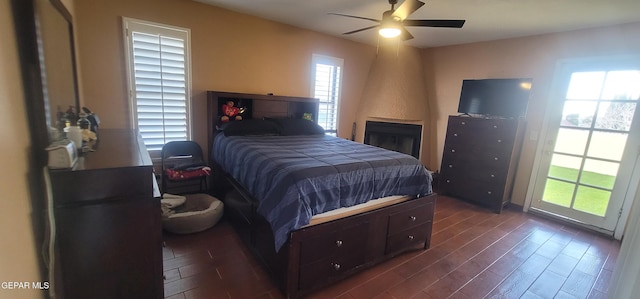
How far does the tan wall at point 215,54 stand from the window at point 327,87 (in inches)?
4.3

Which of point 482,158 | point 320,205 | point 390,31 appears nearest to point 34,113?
point 320,205

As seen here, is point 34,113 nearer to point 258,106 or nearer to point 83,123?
point 83,123

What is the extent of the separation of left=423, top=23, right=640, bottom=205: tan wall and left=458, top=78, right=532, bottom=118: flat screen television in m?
0.21

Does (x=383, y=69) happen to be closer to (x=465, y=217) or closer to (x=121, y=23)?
(x=465, y=217)

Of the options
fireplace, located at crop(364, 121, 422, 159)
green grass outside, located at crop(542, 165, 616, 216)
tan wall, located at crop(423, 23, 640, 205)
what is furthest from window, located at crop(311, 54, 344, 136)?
green grass outside, located at crop(542, 165, 616, 216)

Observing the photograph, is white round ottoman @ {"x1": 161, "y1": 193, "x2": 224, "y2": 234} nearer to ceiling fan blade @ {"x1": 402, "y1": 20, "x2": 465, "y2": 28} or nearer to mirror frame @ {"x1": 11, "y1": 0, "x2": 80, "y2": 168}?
mirror frame @ {"x1": 11, "y1": 0, "x2": 80, "y2": 168}

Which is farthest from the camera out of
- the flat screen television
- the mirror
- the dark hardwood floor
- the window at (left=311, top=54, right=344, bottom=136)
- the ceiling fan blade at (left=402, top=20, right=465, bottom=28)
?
the window at (left=311, top=54, right=344, bottom=136)

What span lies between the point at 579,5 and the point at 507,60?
130cm

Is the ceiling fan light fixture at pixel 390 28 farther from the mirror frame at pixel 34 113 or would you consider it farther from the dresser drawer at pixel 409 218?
the mirror frame at pixel 34 113

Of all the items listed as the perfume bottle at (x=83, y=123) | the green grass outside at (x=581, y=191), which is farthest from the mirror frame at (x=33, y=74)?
the green grass outside at (x=581, y=191)

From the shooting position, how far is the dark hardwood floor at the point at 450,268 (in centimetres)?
192

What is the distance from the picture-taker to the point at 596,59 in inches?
120

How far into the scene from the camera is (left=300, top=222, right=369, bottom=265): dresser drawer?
5.81 feet

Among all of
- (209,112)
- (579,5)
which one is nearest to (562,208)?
(579,5)
